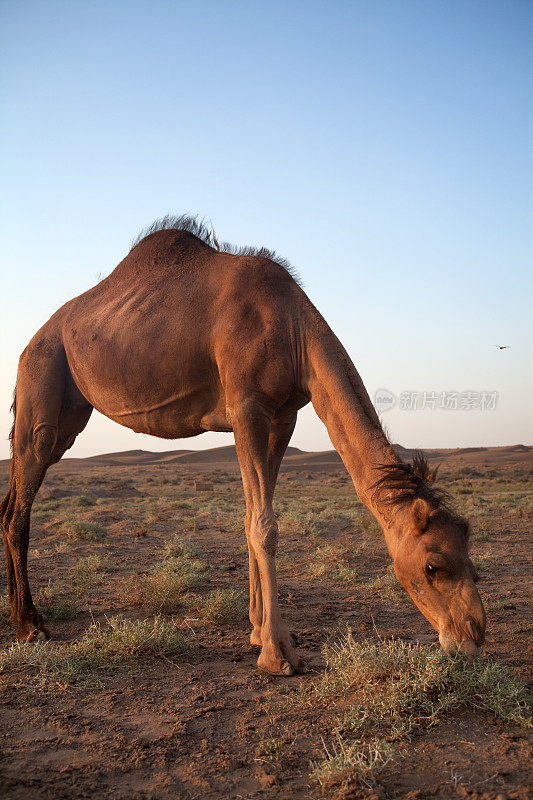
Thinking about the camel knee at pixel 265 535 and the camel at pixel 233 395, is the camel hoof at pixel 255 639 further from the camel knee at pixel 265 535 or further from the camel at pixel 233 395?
the camel knee at pixel 265 535

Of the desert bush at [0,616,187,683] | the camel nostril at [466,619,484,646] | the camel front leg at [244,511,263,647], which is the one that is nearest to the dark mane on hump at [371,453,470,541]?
the camel nostril at [466,619,484,646]

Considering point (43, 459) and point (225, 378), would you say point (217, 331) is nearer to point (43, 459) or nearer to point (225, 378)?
point (225, 378)

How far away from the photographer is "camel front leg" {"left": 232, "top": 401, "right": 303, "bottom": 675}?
16.2 ft

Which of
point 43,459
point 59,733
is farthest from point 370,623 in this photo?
point 43,459

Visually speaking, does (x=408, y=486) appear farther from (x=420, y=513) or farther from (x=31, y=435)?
(x=31, y=435)

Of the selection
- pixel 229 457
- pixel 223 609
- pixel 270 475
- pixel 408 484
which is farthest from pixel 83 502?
pixel 229 457

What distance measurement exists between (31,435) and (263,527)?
347 cm

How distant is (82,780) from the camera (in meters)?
3.21

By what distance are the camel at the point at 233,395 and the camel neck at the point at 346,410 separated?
12mm

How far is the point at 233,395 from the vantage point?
5.42m

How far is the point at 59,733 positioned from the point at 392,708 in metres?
2.20

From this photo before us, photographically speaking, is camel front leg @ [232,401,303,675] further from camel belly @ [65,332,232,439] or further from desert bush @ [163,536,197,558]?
desert bush @ [163,536,197,558]

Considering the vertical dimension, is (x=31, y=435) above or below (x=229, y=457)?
above

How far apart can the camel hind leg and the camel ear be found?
14.8 ft
